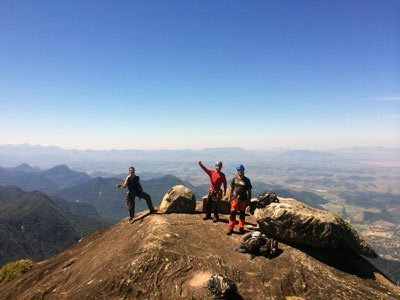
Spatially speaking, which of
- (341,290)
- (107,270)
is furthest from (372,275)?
(107,270)

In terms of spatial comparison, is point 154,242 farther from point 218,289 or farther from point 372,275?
point 372,275

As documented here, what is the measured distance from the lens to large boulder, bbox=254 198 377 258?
16.7 meters

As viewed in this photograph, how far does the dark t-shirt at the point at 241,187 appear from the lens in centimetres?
1942

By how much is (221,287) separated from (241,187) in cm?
820

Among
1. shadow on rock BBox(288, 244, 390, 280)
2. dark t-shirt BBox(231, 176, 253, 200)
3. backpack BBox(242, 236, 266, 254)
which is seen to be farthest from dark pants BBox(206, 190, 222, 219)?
shadow on rock BBox(288, 244, 390, 280)

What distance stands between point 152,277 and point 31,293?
9637 millimetres

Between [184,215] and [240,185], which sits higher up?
[240,185]

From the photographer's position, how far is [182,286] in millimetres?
13586

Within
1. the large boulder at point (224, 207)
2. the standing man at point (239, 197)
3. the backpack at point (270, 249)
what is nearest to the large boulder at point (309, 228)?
the backpack at point (270, 249)

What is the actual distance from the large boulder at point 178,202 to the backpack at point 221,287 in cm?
1134

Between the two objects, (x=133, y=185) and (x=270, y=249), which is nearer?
(x=270, y=249)

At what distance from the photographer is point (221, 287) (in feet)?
41.6

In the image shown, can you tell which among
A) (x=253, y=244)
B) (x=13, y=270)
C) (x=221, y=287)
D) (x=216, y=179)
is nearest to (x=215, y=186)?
(x=216, y=179)

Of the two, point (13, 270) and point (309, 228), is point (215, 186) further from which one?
point (13, 270)
